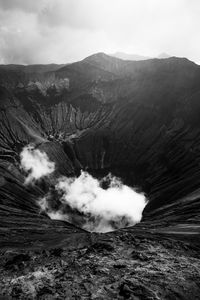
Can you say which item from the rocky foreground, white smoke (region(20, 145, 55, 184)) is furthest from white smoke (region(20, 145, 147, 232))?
the rocky foreground

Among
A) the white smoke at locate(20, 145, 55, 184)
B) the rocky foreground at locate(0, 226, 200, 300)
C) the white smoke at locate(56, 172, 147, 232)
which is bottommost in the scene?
the rocky foreground at locate(0, 226, 200, 300)

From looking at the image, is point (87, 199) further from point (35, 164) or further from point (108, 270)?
point (108, 270)

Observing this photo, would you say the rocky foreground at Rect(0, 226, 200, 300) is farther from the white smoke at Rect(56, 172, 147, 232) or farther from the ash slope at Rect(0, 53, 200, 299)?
the white smoke at Rect(56, 172, 147, 232)

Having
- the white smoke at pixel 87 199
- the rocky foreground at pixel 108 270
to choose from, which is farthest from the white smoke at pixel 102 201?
the rocky foreground at pixel 108 270

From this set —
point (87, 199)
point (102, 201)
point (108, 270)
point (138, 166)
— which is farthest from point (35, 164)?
point (108, 270)

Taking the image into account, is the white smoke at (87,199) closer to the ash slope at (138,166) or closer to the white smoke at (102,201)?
the white smoke at (102,201)

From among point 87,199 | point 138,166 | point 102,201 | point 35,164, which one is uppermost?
point 35,164

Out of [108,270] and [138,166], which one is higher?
[138,166]
